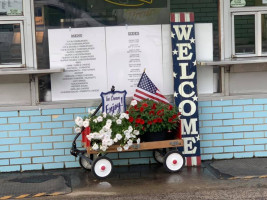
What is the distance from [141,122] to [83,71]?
1.27 m

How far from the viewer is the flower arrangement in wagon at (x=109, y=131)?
283 inches

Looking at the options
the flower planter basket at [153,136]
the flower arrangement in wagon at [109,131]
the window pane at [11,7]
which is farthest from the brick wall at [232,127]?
the window pane at [11,7]

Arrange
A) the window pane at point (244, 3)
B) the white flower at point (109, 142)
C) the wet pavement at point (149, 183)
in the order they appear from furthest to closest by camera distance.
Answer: the window pane at point (244, 3), the white flower at point (109, 142), the wet pavement at point (149, 183)

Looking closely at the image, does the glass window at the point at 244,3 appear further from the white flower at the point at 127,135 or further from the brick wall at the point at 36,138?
the brick wall at the point at 36,138

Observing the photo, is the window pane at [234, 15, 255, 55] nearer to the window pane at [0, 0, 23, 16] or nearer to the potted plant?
the potted plant

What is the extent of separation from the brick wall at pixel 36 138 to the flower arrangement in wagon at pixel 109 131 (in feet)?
2.19

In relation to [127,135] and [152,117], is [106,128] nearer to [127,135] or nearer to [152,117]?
[127,135]

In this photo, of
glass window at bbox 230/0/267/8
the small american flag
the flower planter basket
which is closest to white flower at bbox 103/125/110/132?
the flower planter basket

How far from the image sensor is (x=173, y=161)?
7.61m

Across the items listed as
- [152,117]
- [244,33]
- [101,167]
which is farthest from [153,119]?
[244,33]

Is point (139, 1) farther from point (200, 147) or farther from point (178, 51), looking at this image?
point (200, 147)

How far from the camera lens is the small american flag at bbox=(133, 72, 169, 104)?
7898 millimetres

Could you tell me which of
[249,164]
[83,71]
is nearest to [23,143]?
[83,71]

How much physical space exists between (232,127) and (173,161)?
4.00ft
